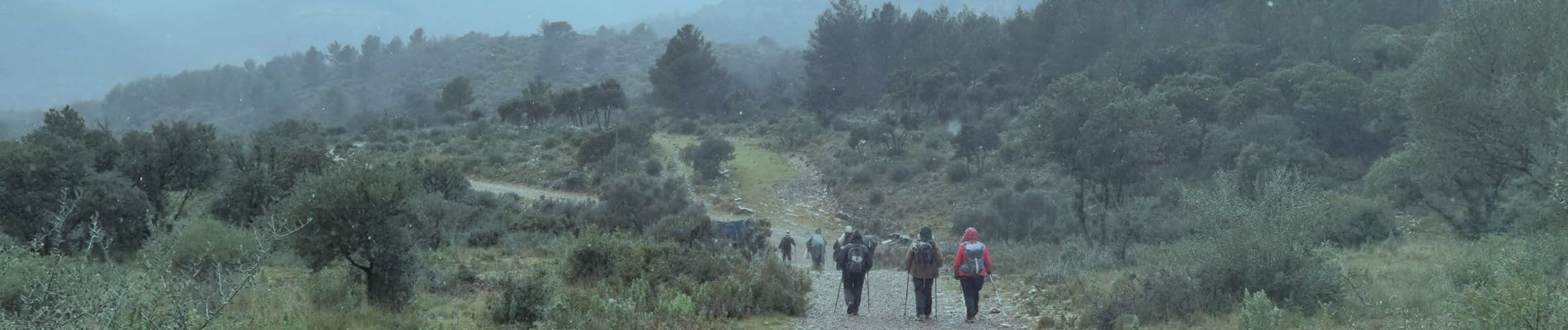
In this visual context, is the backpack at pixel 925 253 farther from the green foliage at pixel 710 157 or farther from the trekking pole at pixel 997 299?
the green foliage at pixel 710 157

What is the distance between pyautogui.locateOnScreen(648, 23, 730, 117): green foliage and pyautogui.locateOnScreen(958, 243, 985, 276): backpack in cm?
5096

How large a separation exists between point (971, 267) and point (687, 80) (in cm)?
5278

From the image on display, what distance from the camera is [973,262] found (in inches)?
441

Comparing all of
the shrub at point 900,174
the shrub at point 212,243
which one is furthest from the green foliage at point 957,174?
the shrub at point 212,243

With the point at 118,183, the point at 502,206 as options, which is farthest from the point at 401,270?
the point at 502,206

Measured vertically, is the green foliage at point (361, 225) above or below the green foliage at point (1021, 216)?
above

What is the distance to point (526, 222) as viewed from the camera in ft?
81.7

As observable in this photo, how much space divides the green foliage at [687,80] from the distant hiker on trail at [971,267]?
50683mm

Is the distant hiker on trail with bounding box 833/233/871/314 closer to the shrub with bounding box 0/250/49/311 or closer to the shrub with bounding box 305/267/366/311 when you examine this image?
the shrub with bounding box 305/267/366/311

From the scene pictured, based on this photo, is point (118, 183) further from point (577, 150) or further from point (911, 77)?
point (911, 77)

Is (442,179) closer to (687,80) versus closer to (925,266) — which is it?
(925,266)

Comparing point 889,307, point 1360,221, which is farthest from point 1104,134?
point 889,307

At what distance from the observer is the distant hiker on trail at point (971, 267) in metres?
11.2

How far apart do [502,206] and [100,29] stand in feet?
206
